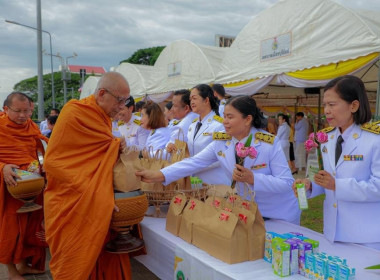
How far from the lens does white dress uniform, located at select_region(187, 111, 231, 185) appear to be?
3.09 m

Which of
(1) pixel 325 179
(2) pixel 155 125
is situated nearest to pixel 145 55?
(2) pixel 155 125

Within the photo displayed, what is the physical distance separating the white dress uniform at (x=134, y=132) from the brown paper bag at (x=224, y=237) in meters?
2.60

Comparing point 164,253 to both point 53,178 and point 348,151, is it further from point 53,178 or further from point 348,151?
point 348,151

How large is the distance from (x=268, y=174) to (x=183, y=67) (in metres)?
9.68

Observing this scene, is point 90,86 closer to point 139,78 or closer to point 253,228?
point 139,78

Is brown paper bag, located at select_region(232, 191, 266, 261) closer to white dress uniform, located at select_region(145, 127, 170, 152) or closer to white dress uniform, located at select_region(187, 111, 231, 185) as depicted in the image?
white dress uniform, located at select_region(187, 111, 231, 185)

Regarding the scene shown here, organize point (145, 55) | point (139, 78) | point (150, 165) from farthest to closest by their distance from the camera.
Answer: point (145, 55), point (139, 78), point (150, 165)

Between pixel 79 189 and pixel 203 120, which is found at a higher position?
pixel 203 120

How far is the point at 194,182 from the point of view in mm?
2346

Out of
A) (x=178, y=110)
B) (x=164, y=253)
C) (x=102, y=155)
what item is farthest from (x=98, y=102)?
(x=178, y=110)

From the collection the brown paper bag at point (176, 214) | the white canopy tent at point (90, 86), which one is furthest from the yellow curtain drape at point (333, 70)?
the white canopy tent at point (90, 86)

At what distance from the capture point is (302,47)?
21.8 feet

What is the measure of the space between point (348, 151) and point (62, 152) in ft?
5.04

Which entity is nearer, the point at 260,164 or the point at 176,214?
the point at 176,214
